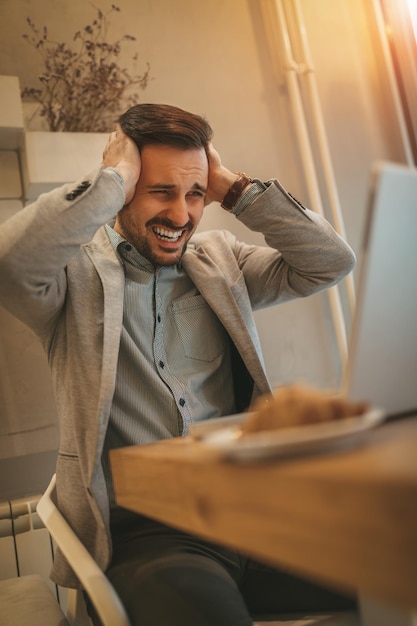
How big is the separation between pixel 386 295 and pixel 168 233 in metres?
0.98

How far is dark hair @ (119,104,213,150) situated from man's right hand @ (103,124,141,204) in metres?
0.03

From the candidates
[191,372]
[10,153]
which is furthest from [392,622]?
[10,153]

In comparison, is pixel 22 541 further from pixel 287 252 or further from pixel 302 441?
pixel 302 441

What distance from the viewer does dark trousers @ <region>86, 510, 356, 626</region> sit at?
1.00 m

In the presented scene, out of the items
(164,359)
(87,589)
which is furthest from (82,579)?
(164,359)

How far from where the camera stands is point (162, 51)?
248 cm

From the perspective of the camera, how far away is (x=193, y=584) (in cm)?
105

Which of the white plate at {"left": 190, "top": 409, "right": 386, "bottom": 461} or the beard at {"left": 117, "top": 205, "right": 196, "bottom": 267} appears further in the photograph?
the beard at {"left": 117, "top": 205, "right": 196, "bottom": 267}

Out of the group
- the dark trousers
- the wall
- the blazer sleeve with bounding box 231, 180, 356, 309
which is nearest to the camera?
the dark trousers

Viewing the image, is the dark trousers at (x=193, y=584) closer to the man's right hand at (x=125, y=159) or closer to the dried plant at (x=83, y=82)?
the man's right hand at (x=125, y=159)

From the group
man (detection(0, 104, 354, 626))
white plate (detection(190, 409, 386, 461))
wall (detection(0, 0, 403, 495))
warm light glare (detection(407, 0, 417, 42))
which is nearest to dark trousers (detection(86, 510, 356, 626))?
man (detection(0, 104, 354, 626))

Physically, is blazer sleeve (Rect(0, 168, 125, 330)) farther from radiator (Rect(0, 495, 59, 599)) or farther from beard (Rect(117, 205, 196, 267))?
radiator (Rect(0, 495, 59, 599))

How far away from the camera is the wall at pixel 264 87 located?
2443 millimetres

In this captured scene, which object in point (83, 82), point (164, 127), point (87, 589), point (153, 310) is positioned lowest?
point (87, 589)
